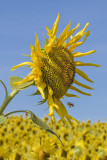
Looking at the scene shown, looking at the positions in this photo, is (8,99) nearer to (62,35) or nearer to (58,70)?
(58,70)

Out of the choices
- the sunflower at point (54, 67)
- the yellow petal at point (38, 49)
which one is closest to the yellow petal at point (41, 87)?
the sunflower at point (54, 67)

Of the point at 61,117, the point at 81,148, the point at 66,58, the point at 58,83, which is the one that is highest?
the point at 66,58

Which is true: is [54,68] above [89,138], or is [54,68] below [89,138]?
above

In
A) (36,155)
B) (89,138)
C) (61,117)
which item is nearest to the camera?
(61,117)

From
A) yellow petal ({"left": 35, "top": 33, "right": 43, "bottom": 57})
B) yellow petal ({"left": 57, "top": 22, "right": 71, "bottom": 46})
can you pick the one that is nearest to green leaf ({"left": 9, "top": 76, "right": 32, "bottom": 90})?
yellow petal ({"left": 35, "top": 33, "right": 43, "bottom": 57})

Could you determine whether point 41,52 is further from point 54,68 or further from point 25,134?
point 25,134

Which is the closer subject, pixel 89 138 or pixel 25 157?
pixel 25 157

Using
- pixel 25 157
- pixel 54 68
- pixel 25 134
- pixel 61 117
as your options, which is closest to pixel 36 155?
pixel 25 157

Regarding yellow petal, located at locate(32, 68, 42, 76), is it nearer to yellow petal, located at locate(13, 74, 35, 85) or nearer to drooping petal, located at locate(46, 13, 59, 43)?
yellow petal, located at locate(13, 74, 35, 85)

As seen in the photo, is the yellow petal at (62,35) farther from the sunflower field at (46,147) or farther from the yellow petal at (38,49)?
the sunflower field at (46,147)
